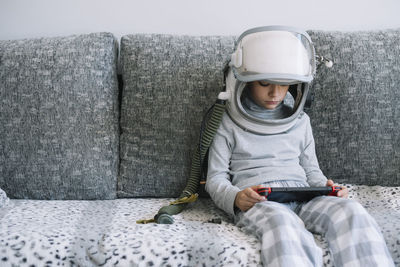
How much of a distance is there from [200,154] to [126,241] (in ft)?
1.38

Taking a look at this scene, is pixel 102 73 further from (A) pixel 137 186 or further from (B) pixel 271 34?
(B) pixel 271 34

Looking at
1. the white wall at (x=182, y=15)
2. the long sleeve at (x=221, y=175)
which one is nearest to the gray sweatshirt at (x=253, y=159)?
the long sleeve at (x=221, y=175)

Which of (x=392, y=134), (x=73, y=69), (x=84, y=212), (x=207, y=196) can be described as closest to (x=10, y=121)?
(x=73, y=69)

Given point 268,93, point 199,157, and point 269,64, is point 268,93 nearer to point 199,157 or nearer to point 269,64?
point 269,64

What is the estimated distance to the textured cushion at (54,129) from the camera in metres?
1.54

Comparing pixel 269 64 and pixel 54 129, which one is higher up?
pixel 269 64

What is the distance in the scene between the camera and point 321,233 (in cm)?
118

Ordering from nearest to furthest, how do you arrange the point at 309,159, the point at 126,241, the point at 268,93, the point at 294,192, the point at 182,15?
the point at 126,241
the point at 294,192
the point at 268,93
the point at 309,159
the point at 182,15

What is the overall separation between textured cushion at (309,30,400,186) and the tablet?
1.06 feet

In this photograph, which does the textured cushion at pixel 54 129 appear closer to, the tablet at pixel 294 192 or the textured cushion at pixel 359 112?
the tablet at pixel 294 192

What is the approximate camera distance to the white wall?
176 cm

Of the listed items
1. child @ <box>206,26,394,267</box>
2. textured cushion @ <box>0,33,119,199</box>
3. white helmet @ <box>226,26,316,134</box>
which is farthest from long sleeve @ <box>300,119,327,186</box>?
textured cushion @ <box>0,33,119,199</box>

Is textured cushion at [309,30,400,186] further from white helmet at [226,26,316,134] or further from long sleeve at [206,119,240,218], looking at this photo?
long sleeve at [206,119,240,218]

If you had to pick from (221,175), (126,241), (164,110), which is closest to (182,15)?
(164,110)
